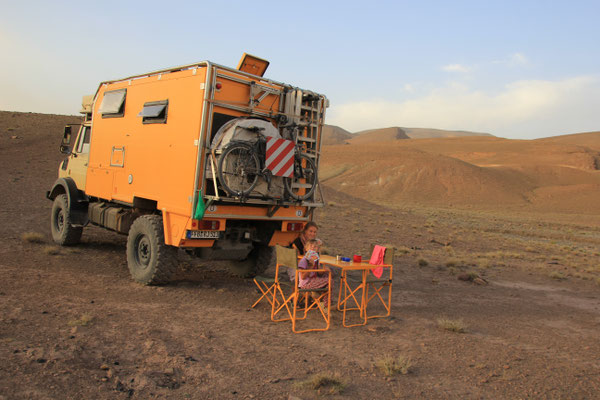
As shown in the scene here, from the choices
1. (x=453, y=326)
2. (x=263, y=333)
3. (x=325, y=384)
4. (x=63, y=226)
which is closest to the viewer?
(x=325, y=384)

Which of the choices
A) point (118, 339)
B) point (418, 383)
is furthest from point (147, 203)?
point (418, 383)

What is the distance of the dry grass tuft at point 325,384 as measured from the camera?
455 centimetres

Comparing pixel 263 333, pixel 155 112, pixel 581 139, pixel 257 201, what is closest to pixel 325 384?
pixel 263 333

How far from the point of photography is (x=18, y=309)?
6.19 m

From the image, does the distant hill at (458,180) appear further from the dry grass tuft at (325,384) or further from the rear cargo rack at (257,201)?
the dry grass tuft at (325,384)

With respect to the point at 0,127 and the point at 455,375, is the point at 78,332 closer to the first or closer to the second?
the point at 455,375

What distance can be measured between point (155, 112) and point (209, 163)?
1630 mm

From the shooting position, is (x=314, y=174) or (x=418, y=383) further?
(x=314, y=174)

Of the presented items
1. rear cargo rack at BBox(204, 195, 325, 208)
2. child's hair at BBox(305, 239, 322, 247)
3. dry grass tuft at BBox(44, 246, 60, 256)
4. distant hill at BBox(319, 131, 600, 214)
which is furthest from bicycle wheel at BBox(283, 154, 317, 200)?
distant hill at BBox(319, 131, 600, 214)

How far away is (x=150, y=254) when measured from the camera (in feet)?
26.6

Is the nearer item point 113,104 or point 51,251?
point 113,104

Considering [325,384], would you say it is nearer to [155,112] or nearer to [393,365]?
[393,365]

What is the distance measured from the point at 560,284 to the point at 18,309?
11.4 meters

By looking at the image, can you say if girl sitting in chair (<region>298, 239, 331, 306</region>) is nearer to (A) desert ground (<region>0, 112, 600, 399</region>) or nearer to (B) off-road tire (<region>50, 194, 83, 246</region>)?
(A) desert ground (<region>0, 112, 600, 399</region>)
